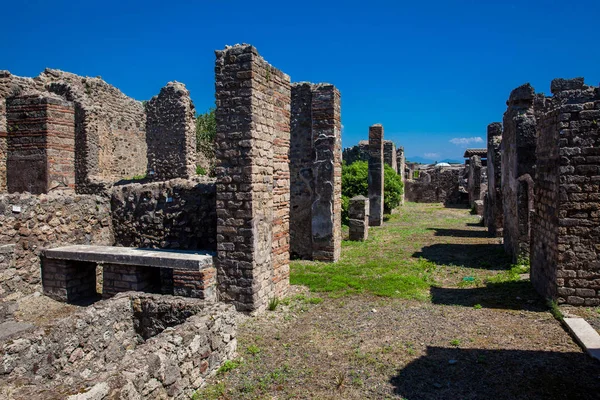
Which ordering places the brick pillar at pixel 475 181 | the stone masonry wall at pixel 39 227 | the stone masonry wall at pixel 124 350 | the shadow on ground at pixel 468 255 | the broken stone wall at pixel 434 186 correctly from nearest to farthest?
1. the stone masonry wall at pixel 124 350
2. the stone masonry wall at pixel 39 227
3. the shadow on ground at pixel 468 255
4. the brick pillar at pixel 475 181
5. the broken stone wall at pixel 434 186

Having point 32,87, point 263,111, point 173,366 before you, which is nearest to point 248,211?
point 263,111

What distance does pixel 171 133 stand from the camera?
15.1 m

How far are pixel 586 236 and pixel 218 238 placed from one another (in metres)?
5.77

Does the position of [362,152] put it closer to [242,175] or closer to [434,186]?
[434,186]

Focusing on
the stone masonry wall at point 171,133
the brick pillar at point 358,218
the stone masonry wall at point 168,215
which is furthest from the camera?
the stone masonry wall at point 171,133

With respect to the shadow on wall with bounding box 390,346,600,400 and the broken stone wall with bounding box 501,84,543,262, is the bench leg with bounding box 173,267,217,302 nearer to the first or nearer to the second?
the shadow on wall with bounding box 390,346,600,400

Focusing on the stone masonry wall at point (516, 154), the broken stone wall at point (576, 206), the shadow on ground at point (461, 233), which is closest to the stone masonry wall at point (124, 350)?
the broken stone wall at point (576, 206)

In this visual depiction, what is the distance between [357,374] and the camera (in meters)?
4.91

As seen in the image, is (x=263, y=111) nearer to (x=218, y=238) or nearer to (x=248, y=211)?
(x=248, y=211)

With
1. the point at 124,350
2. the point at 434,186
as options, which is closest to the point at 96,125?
the point at 124,350

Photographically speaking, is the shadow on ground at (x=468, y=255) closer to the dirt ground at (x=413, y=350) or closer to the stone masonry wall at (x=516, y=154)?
the stone masonry wall at (x=516, y=154)

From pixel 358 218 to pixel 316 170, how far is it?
354cm

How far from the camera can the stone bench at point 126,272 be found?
6652 millimetres

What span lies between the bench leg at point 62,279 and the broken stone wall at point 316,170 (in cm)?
A: 527
